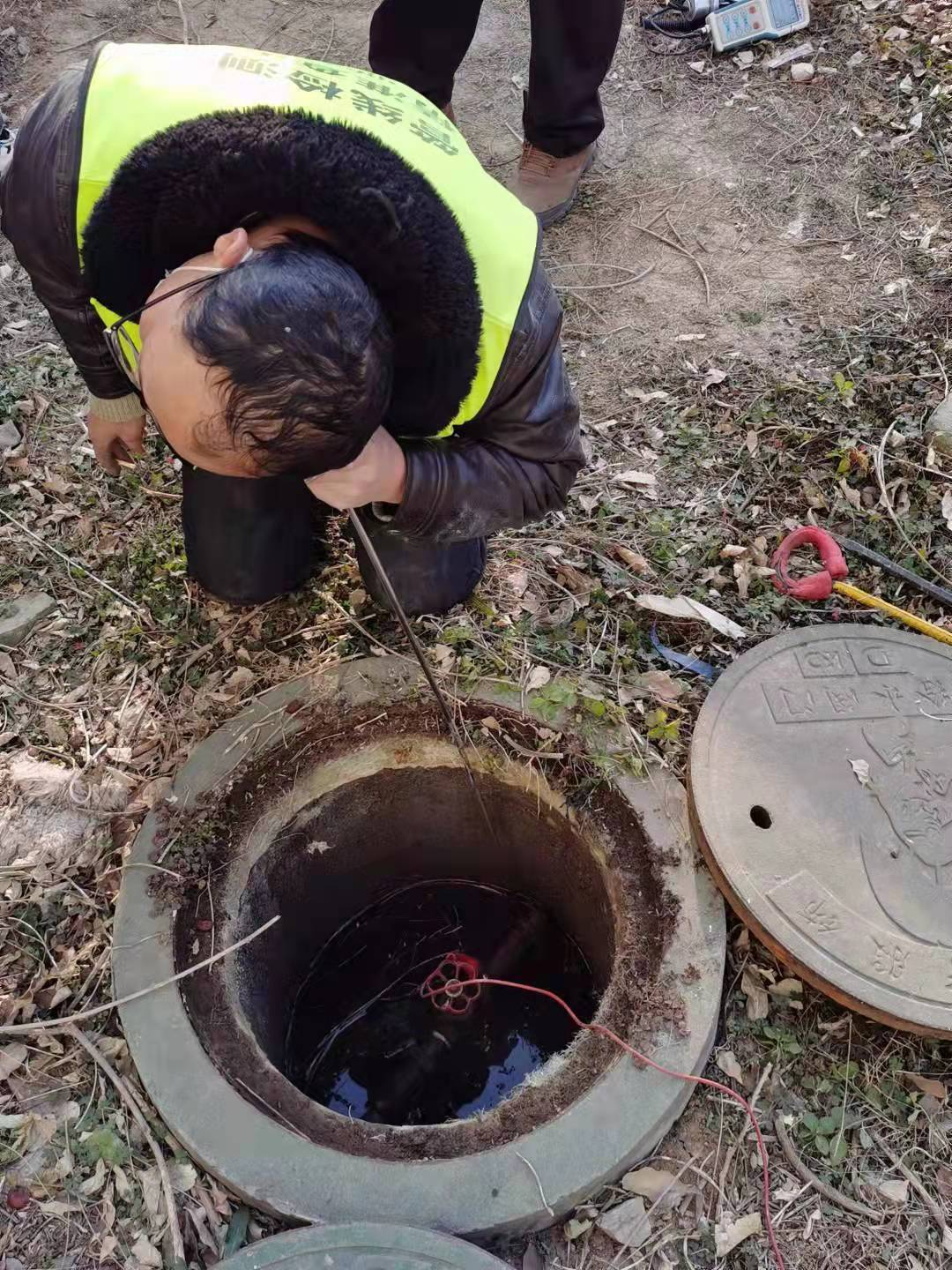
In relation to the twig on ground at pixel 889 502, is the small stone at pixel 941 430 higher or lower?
higher

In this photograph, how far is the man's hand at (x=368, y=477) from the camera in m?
1.72

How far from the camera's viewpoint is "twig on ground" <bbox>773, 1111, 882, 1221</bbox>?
184 cm

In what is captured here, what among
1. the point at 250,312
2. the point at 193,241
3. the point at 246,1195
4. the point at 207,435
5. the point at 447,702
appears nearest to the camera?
the point at 250,312

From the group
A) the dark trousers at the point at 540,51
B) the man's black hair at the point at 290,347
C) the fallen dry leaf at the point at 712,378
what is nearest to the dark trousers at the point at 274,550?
the man's black hair at the point at 290,347

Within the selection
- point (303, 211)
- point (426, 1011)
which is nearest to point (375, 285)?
point (303, 211)

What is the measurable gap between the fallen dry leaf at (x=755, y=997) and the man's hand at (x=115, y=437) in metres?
2.08

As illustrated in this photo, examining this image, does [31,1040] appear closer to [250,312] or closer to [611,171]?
[250,312]

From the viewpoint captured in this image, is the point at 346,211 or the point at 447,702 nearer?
the point at 346,211

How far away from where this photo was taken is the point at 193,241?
1.58 m

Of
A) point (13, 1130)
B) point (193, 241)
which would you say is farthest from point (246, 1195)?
point (193, 241)

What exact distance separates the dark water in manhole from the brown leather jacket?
4.73ft

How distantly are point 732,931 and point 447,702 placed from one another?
2.93 feet

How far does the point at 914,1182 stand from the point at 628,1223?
24.0 inches

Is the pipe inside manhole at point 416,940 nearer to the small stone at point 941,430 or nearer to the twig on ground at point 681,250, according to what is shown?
the small stone at point 941,430
